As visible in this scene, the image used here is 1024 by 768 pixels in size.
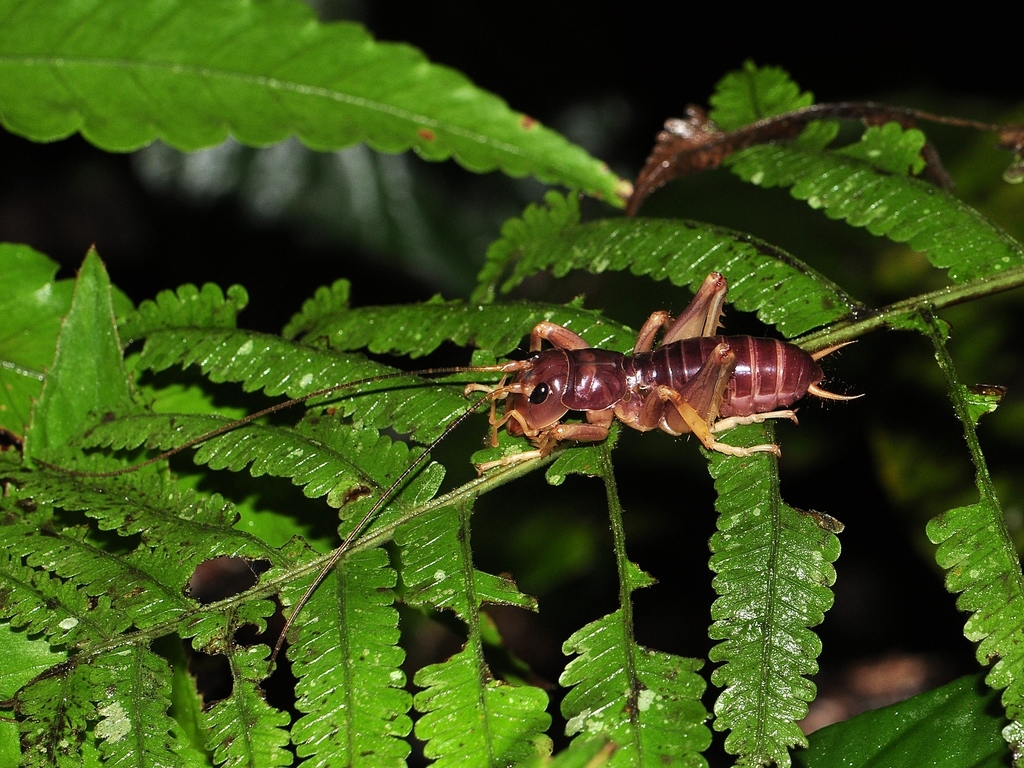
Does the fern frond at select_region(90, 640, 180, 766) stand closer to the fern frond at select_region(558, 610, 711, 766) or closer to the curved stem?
the fern frond at select_region(558, 610, 711, 766)

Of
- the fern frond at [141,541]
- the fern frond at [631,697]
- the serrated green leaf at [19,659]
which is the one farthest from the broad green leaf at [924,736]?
the serrated green leaf at [19,659]

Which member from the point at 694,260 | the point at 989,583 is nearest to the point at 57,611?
the point at 694,260

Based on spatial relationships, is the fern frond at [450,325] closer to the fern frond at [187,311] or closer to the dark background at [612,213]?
the fern frond at [187,311]

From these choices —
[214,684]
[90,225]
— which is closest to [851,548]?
[214,684]

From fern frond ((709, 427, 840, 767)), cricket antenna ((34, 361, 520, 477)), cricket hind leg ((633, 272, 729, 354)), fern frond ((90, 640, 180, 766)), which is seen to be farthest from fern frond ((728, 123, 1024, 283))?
fern frond ((90, 640, 180, 766))

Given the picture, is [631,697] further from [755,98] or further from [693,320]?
[755,98]
